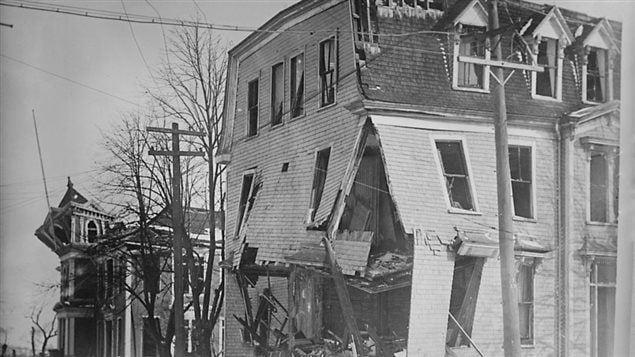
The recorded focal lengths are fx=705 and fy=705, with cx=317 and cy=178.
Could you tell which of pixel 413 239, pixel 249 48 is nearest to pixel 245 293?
pixel 413 239

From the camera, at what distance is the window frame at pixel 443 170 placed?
181 cm

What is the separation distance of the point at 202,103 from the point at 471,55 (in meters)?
0.72

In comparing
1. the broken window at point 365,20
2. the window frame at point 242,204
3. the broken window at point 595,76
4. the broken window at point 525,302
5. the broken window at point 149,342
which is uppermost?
the broken window at point 365,20

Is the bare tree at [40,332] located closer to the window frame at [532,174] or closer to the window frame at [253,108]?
the window frame at [253,108]

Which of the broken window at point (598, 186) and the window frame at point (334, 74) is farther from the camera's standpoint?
the broken window at point (598, 186)

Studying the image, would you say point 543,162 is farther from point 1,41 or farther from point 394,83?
point 1,41

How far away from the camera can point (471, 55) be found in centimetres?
187

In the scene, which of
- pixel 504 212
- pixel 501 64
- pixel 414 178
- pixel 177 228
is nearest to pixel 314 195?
pixel 414 178

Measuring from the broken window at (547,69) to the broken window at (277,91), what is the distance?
0.69m

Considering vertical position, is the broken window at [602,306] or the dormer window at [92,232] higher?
the dormer window at [92,232]

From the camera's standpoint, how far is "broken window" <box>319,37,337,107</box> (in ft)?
5.95

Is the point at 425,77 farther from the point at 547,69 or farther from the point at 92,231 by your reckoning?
the point at 92,231

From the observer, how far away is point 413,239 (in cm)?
177

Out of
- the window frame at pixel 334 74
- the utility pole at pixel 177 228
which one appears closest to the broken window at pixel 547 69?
the window frame at pixel 334 74
